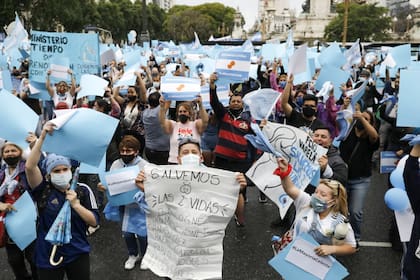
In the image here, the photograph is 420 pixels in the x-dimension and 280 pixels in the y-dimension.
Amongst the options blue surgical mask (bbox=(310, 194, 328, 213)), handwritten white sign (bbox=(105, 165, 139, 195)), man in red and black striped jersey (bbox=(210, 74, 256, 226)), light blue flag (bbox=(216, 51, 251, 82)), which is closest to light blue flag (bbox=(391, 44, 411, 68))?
light blue flag (bbox=(216, 51, 251, 82))

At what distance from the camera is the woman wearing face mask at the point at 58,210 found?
10.3ft

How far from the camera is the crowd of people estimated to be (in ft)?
10.2

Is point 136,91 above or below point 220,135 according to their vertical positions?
above

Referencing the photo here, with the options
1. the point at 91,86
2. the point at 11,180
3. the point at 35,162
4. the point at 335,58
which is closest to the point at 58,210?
the point at 35,162

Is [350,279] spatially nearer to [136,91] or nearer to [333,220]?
[333,220]

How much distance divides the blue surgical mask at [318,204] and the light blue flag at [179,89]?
8.33ft

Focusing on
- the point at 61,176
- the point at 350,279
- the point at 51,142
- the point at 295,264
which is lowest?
the point at 350,279

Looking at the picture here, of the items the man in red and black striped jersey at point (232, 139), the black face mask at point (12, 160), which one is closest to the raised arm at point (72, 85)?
the man in red and black striped jersey at point (232, 139)

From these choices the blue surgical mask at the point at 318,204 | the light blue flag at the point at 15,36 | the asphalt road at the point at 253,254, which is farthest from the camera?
the light blue flag at the point at 15,36

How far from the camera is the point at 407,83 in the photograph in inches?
137

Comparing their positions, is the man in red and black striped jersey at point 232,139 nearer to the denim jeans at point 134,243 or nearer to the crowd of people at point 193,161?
the crowd of people at point 193,161

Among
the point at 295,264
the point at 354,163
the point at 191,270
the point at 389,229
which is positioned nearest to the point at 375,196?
the point at 389,229

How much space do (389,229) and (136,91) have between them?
3.79 metres

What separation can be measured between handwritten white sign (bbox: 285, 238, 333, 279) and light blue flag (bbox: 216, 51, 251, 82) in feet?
12.4
